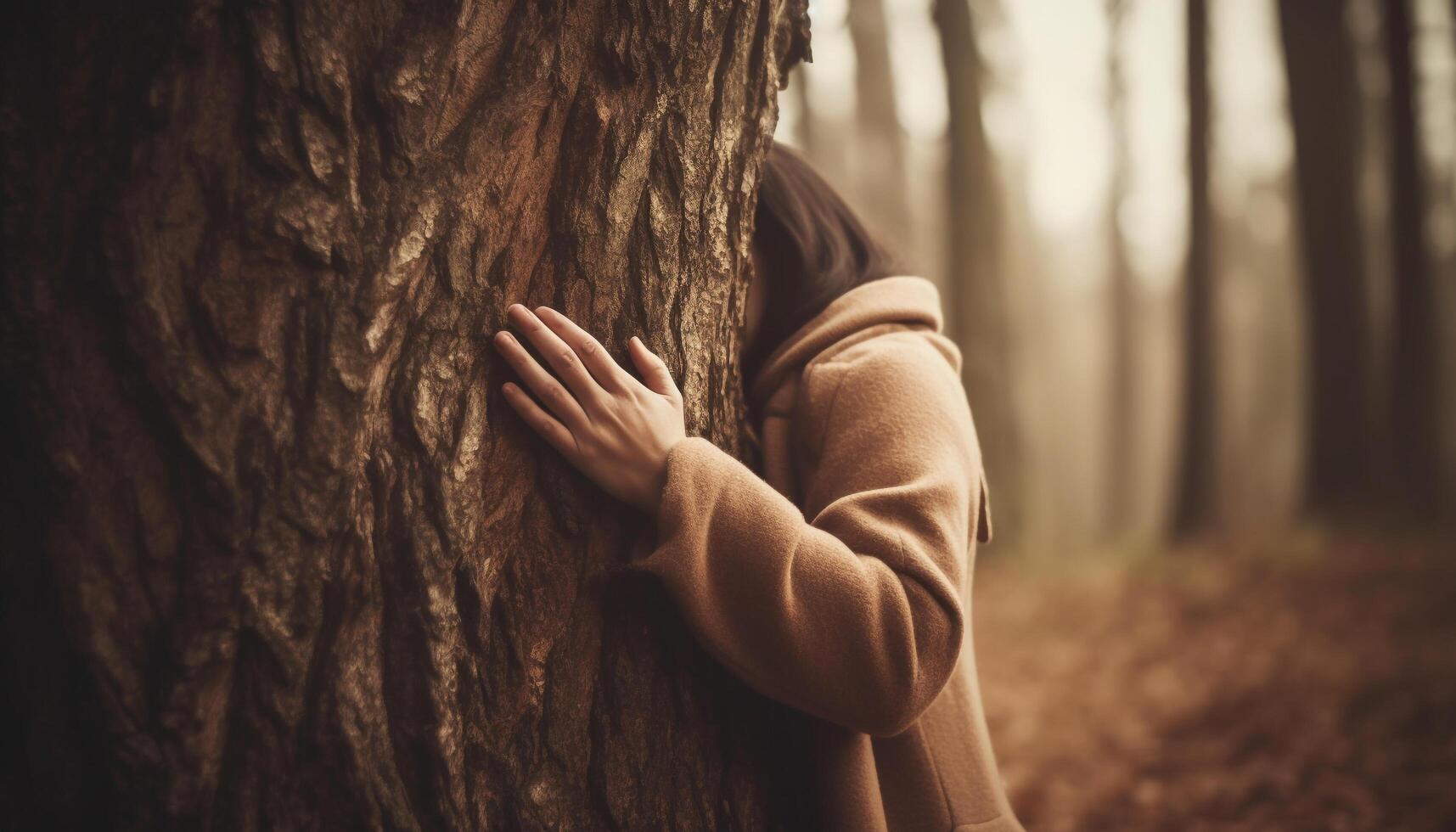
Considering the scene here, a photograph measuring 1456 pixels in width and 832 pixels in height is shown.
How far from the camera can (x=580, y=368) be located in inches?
60.1

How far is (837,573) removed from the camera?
1443 mm

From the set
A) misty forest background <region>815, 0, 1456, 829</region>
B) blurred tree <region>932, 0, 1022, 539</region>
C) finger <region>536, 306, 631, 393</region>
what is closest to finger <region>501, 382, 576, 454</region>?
finger <region>536, 306, 631, 393</region>

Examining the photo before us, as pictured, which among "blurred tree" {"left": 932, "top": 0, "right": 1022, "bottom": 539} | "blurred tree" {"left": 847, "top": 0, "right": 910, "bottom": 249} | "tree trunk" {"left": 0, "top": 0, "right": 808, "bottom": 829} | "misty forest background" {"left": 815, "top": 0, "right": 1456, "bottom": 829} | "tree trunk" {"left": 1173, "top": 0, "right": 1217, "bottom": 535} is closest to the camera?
"tree trunk" {"left": 0, "top": 0, "right": 808, "bottom": 829}

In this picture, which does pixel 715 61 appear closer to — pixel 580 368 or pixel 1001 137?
pixel 580 368

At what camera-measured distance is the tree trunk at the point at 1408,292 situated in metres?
8.02

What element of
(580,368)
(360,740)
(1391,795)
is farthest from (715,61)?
(1391,795)

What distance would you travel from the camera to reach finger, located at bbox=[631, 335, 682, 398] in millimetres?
1609

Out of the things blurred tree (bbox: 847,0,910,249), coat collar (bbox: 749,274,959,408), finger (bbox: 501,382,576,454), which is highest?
blurred tree (bbox: 847,0,910,249)

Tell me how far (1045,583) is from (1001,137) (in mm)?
8483

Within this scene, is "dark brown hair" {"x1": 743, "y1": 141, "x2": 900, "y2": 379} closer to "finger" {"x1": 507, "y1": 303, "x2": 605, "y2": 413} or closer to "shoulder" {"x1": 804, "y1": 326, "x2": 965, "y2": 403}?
"shoulder" {"x1": 804, "y1": 326, "x2": 965, "y2": 403}

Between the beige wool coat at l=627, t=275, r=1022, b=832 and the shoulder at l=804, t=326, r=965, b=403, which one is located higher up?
the shoulder at l=804, t=326, r=965, b=403

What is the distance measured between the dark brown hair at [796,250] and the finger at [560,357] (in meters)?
0.60

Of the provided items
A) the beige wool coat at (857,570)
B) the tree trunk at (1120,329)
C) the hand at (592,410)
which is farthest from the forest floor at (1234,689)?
the tree trunk at (1120,329)

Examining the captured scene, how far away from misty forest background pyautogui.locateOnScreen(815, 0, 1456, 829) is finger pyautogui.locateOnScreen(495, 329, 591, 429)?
120 centimetres
